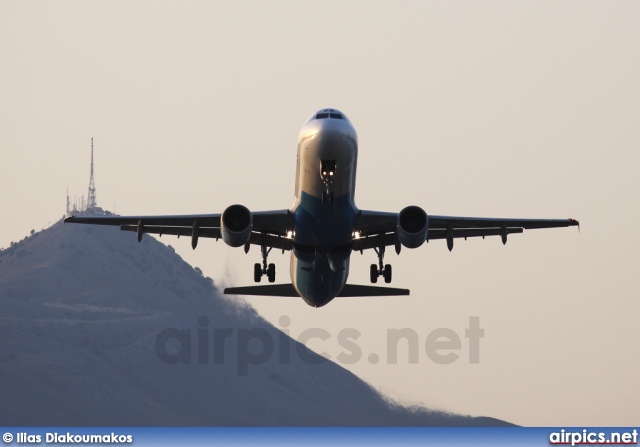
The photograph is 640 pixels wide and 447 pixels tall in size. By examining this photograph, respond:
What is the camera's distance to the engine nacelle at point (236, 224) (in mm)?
53875

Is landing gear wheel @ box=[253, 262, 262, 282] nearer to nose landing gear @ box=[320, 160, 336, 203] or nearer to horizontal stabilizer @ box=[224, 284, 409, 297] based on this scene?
horizontal stabilizer @ box=[224, 284, 409, 297]

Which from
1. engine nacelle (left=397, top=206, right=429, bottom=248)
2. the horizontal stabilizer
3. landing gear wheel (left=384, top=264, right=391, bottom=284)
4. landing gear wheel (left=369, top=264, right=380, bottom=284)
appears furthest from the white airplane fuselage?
the horizontal stabilizer

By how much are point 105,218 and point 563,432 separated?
34.7m

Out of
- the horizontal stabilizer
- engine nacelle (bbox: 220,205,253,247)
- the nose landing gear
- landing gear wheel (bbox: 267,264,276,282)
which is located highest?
the nose landing gear

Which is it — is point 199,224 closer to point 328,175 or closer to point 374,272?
point 374,272

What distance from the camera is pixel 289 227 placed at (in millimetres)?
56688

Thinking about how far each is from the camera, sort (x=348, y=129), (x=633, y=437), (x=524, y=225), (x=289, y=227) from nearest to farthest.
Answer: (x=348, y=129) < (x=289, y=227) < (x=524, y=225) < (x=633, y=437)

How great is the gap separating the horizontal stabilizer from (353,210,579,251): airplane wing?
2436 mm

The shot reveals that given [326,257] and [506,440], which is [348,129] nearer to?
[326,257]

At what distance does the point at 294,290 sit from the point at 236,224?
9.93m

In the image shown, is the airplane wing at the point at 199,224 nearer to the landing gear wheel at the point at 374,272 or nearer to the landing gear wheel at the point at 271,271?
the landing gear wheel at the point at 271,271

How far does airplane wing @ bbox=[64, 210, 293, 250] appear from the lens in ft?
185

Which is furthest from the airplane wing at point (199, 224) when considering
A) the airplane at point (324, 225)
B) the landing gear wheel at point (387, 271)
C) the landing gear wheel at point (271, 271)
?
the landing gear wheel at point (387, 271)

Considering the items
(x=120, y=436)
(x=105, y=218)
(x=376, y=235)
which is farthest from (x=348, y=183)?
(x=120, y=436)
